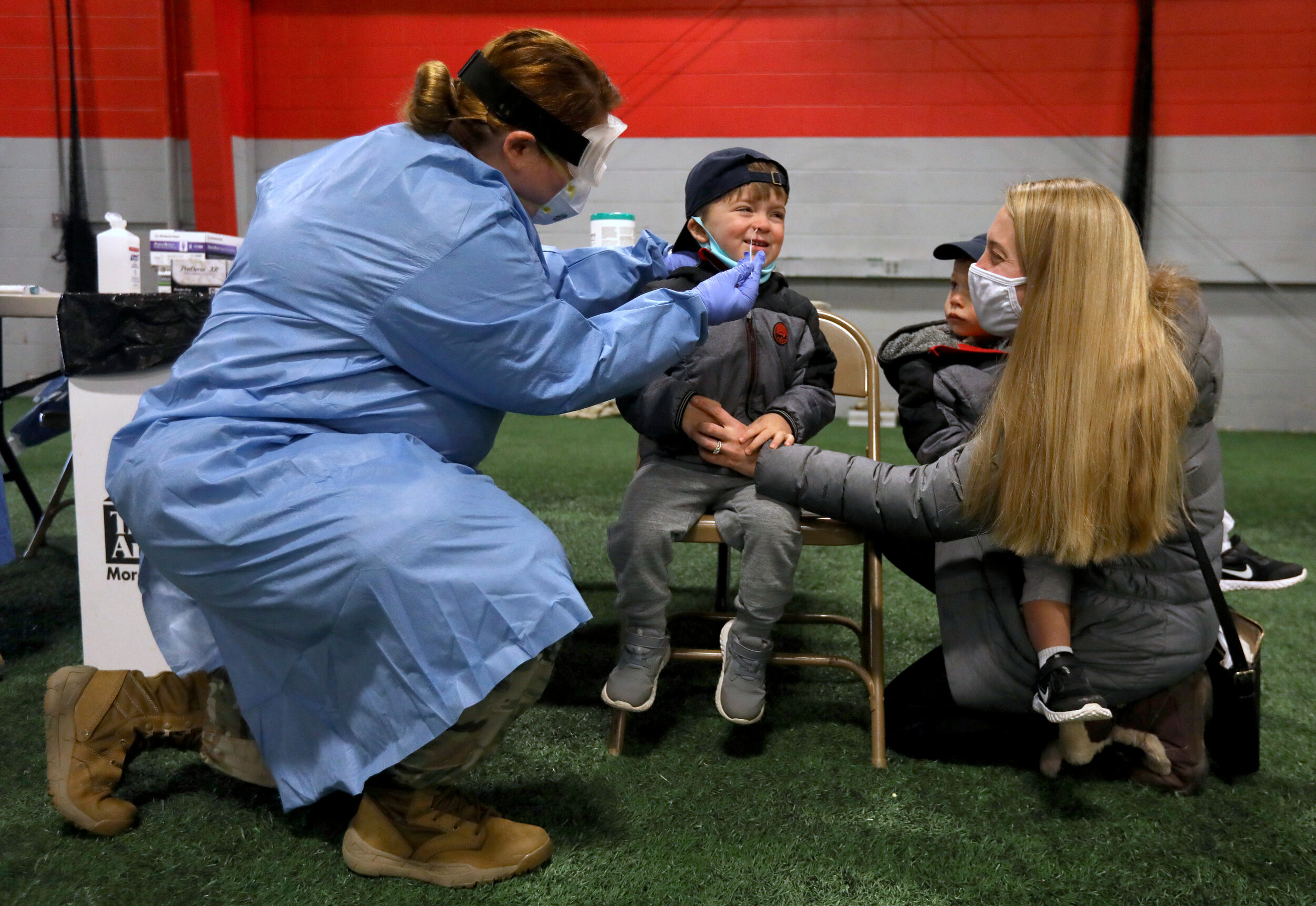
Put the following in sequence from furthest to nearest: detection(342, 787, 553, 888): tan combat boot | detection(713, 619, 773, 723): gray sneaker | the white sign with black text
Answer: the white sign with black text < detection(713, 619, 773, 723): gray sneaker < detection(342, 787, 553, 888): tan combat boot

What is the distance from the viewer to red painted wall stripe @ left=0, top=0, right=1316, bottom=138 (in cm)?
684

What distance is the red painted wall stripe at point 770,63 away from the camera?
22.4 feet

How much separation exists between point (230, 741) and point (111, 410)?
85cm

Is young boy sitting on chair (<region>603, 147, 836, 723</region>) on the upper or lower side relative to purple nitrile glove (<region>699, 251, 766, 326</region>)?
lower

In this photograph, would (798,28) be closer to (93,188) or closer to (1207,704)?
(93,188)

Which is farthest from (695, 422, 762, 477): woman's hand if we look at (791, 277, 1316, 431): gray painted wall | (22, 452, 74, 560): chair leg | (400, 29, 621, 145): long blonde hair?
(791, 277, 1316, 431): gray painted wall

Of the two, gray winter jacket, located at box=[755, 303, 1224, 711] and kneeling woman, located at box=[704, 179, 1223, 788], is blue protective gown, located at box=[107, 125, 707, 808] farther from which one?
kneeling woman, located at box=[704, 179, 1223, 788]

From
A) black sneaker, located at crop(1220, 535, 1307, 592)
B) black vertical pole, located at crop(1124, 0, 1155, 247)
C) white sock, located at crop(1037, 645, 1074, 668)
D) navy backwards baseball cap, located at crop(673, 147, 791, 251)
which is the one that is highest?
black vertical pole, located at crop(1124, 0, 1155, 247)

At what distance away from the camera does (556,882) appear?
4.88ft

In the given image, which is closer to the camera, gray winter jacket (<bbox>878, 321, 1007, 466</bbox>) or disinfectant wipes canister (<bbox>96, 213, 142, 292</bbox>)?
gray winter jacket (<bbox>878, 321, 1007, 466</bbox>)

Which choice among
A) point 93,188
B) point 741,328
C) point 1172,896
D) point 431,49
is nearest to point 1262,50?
point 431,49

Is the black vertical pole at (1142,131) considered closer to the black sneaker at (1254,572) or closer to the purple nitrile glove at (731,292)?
the black sneaker at (1254,572)

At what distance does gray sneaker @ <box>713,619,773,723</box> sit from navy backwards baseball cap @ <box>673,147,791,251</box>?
0.89m

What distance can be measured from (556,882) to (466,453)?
689mm
